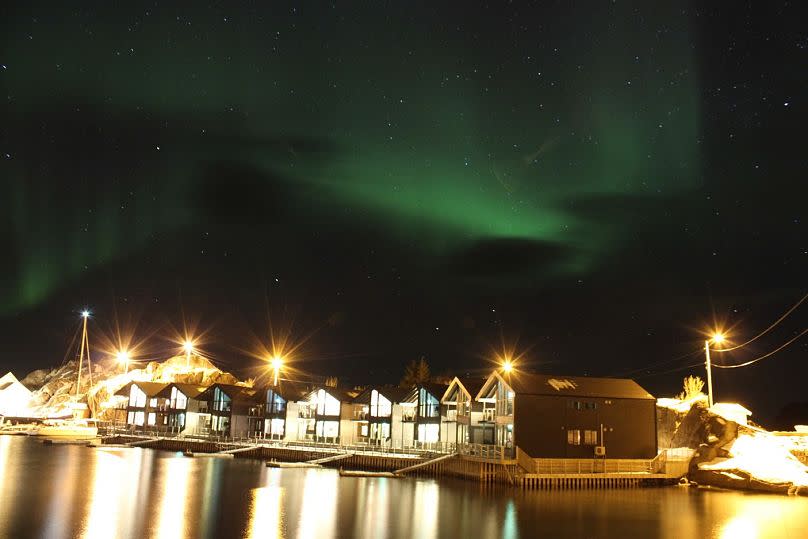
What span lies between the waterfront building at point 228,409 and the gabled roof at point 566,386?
122 ft

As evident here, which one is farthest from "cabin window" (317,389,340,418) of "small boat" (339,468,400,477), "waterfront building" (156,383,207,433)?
"small boat" (339,468,400,477)

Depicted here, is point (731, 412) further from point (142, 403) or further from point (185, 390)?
point (142, 403)

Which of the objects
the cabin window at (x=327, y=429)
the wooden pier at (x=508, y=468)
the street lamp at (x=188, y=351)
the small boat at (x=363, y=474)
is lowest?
the small boat at (x=363, y=474)

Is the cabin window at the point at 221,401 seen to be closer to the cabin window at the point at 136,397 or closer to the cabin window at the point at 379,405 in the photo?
the cabin window at the point at 136,397

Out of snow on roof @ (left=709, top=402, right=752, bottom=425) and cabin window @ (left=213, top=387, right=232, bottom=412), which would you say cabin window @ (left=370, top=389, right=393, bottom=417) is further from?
snow on roof @ (left=709, top=402, right=752, bottom=425)

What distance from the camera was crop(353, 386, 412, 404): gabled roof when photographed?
69981 millimetres

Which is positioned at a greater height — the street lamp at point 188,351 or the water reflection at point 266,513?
the street lamp at point 188,351

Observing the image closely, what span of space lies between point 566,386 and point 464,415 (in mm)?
9795

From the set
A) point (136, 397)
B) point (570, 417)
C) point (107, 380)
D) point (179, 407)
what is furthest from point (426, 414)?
point (107, 380)

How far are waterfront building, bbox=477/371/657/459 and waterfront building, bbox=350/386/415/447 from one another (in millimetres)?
15107

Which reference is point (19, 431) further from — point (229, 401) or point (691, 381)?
point (691, 381)

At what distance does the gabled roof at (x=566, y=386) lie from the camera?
52.9 meters

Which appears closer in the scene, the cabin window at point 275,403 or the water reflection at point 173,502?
the water reflection at point 173,502

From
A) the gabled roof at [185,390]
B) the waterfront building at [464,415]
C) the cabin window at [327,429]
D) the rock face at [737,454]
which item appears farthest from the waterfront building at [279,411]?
the rock face at [737,454]
